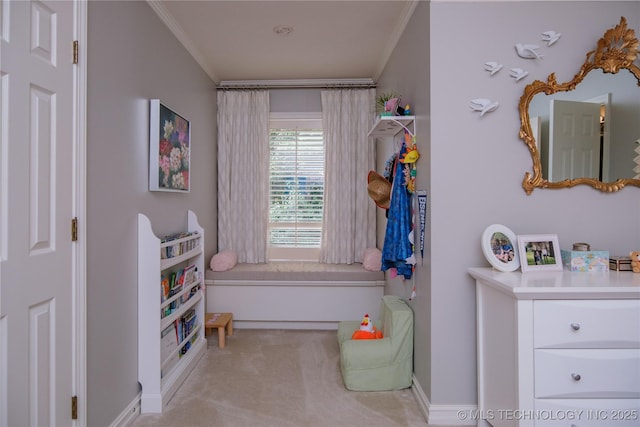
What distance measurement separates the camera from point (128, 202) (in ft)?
6.90

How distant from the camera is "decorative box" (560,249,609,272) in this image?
1884 mm

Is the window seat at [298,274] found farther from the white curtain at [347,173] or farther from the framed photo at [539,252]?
the framed photo at [539,252]

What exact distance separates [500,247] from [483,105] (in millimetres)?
789

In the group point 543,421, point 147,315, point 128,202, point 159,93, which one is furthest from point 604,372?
point 159,93

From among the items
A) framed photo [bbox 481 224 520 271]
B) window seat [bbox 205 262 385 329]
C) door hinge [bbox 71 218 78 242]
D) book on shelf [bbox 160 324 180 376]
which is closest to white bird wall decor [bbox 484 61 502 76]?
framed photo [bbox 481 224 520 271]

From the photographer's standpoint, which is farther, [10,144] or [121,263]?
[121,263]

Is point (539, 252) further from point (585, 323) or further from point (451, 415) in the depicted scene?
point (451, 415)

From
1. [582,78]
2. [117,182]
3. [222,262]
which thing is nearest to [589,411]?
[582,78]

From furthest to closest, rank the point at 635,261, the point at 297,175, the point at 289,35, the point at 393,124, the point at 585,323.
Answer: the point at 297,175, the point at 289,35, the point at 393,124, the point at 635,261, the point at 585,323

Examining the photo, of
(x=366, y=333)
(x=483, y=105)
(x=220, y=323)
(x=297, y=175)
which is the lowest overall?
(x=220, y=323)

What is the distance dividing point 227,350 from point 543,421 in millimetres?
2384

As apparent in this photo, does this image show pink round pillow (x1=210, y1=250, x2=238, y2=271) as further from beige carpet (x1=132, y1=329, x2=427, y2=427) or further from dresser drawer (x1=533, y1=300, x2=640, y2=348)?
dresser drawer (x1=533, y1=300, x2=640, y2=348)

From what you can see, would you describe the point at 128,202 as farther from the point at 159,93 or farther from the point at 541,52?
the point at 541,52

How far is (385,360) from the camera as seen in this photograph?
8.00ft
